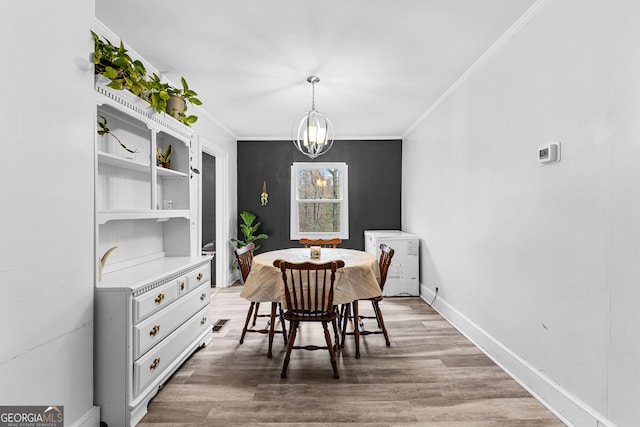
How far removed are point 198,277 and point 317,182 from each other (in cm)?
349

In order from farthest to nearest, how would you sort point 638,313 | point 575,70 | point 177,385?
point 177,385 < point 575,70 < point 638,313

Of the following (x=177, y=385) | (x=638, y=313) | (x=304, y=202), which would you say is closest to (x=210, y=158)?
(x=304, y=202)

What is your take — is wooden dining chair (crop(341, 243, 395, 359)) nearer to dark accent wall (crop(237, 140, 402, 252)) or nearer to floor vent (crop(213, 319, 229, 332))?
floor vent (crop(213, 319, 229, 332))

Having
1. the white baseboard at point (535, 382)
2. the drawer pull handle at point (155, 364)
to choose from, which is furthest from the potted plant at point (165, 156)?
the white baseboard at point (535, 382)

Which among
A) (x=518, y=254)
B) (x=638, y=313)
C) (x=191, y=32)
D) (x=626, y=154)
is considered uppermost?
(x=191, y=32)

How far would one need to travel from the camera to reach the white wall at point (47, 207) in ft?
4.55

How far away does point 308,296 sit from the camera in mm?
2496

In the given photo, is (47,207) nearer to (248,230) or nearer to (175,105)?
(175,105)

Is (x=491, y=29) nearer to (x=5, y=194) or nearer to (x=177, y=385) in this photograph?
(x=5, y=194)

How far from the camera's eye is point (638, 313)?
1541 millimetres

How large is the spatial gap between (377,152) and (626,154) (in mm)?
4563

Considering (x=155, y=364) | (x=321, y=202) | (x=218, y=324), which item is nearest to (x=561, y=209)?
(x=155, y=364)

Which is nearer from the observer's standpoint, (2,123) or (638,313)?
(2,123)

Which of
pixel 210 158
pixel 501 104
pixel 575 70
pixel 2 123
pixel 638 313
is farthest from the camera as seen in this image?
pixel 210 158
